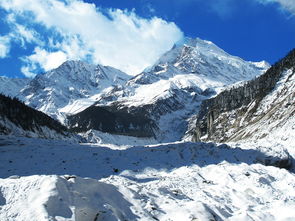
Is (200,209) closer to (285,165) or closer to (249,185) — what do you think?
(249,185)

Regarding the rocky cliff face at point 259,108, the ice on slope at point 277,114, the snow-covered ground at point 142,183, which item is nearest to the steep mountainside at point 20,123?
the snow-covered ground at point 142,183

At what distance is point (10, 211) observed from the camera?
1400cm

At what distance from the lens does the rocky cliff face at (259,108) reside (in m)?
93.9

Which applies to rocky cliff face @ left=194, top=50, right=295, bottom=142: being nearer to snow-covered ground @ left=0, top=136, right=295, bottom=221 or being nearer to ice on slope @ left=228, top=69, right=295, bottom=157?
ice on slope @ left=228, top=69, right=295, bottom=157

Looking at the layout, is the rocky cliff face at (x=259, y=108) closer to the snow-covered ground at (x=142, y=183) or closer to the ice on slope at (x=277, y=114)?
the ice on slope at (x=277, y=114)

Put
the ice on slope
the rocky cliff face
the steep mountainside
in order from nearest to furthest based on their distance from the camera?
the ice on slope
the steep mountainside
the rocky cliff face

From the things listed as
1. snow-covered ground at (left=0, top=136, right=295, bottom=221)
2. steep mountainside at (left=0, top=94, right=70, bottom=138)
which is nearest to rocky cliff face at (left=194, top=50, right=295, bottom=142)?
snow-covered ground at (left=0, top=136, right=295, bottom=221)

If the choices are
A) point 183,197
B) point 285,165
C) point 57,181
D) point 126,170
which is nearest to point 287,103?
point 285,165

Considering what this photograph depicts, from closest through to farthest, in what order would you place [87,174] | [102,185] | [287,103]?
[102,185]
[87,174]
[287,103]

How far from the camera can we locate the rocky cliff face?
93.9 meters

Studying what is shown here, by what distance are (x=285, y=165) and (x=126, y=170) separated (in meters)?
16.6

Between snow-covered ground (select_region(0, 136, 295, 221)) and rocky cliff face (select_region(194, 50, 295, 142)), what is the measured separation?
154 ft

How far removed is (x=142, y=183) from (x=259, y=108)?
109008mm

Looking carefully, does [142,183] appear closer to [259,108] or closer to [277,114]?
[277,114]
